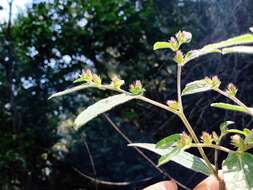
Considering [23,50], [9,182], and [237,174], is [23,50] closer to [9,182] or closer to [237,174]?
[9,182]

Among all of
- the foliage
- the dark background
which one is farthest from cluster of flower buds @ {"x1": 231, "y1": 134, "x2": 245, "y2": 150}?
the dark background

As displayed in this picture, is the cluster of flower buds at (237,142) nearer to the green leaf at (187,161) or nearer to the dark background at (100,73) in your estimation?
the green leaf at (187,161)

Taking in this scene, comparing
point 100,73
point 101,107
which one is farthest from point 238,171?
point 100,73

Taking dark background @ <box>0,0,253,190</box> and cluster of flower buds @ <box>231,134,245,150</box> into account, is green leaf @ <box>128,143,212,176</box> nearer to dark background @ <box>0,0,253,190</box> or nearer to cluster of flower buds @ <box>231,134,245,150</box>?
cluster of flower buds @ <box>231,134,245,150</box>

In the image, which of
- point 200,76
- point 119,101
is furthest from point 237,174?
point 200,76

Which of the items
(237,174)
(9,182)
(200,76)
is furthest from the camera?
(9,182)
